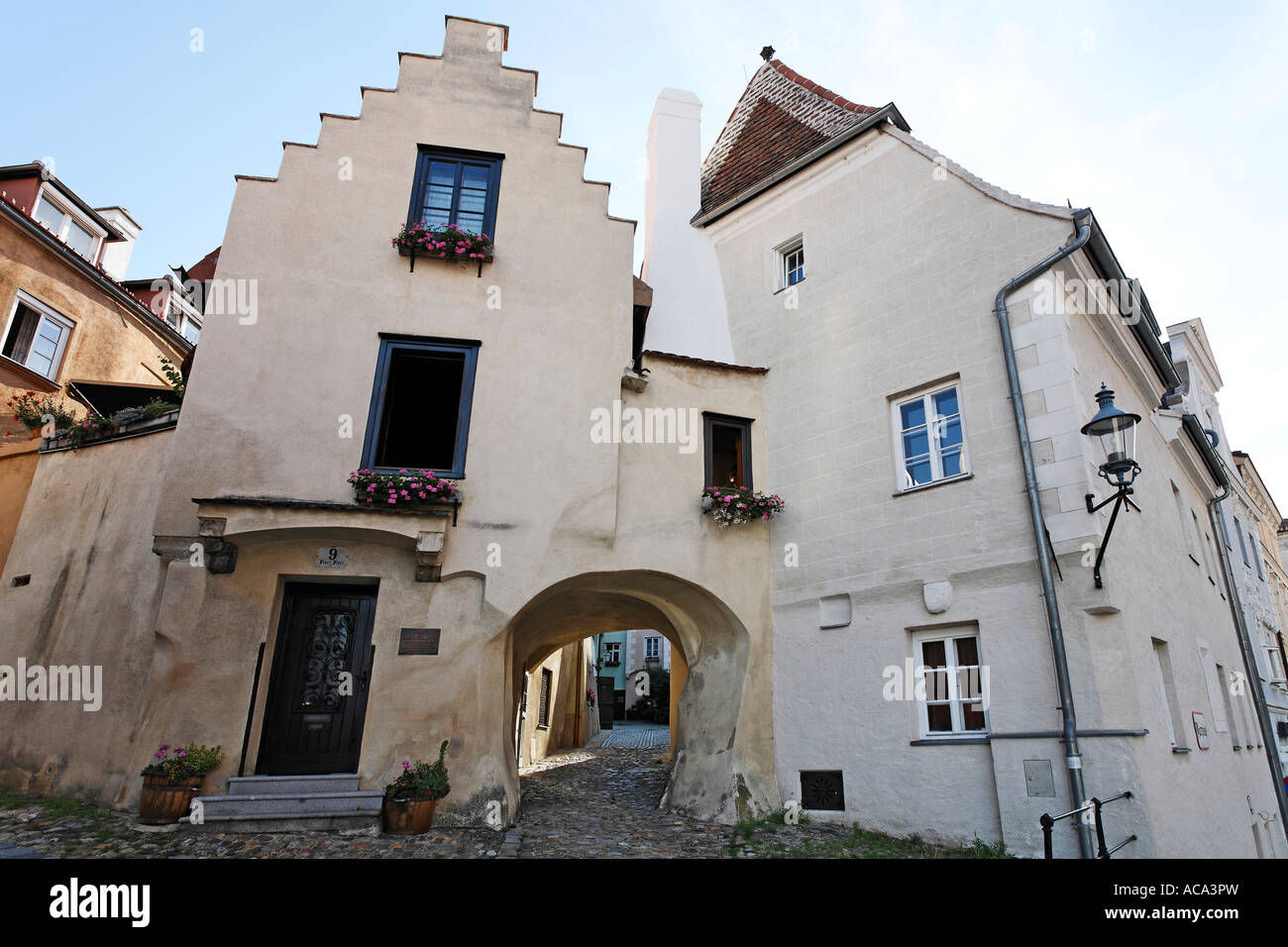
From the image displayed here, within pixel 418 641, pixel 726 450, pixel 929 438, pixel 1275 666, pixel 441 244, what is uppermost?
pixel 441 244

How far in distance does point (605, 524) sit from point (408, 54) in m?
7.71

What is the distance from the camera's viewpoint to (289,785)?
7.93 metres

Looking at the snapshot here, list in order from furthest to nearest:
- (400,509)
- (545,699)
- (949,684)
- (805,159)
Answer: (545,699)
(805,159)
(400,509)
(949,684)

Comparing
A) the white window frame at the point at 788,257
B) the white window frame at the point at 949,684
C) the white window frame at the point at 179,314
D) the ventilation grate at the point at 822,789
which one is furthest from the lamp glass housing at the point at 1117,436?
the white window frame at the point at 179,314

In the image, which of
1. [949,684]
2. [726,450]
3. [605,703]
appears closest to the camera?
[949,684]

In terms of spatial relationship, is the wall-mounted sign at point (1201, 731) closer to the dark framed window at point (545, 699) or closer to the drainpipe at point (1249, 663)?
the drainpipe at point (1249, 663)

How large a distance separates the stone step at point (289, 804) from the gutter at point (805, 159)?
10.2m

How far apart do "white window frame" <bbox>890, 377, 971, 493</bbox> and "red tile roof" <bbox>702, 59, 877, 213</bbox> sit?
4.38m

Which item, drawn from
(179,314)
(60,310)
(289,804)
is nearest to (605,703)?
(179,314)

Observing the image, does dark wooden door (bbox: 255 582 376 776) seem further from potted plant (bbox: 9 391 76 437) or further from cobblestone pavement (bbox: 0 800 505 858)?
potted plant (bbox: 9 391 76 437)

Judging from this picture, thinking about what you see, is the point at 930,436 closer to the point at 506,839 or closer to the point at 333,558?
the point at 506,839

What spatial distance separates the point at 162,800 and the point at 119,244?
1870 cm

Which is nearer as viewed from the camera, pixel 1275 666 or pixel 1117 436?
pixel 1117 436
